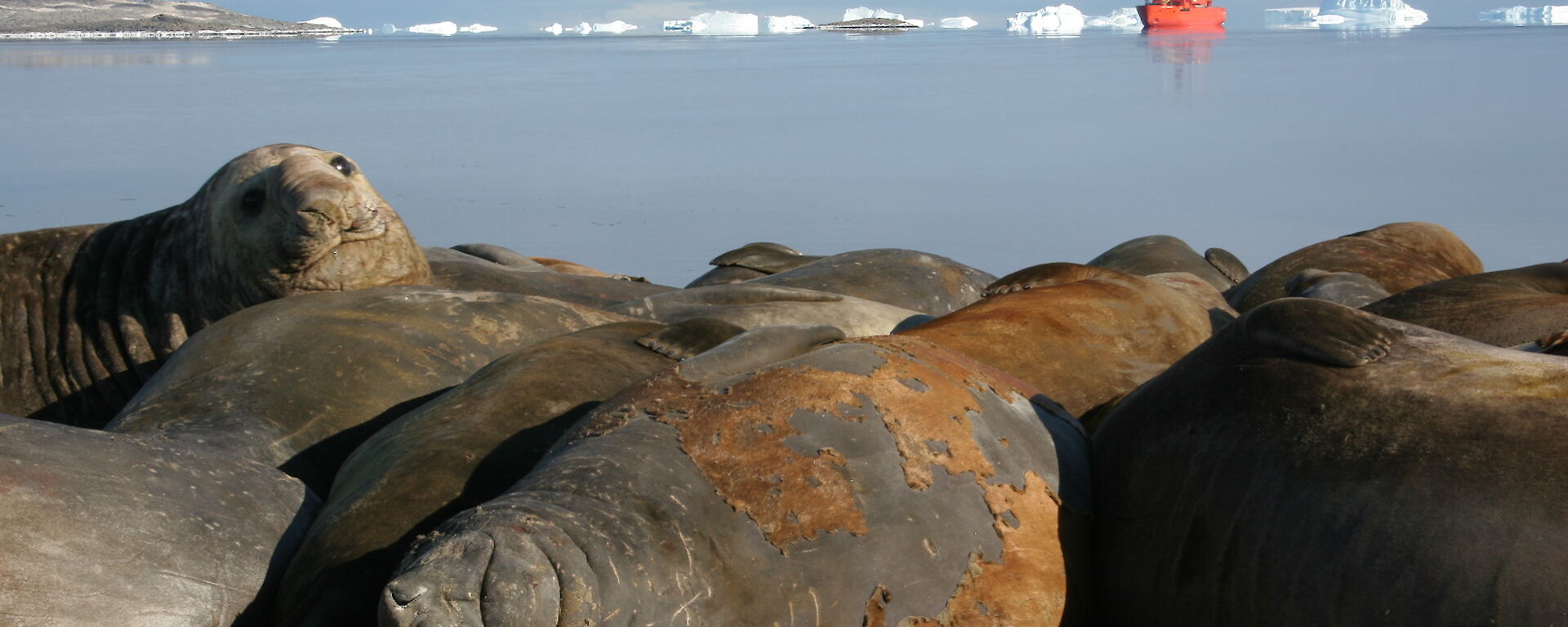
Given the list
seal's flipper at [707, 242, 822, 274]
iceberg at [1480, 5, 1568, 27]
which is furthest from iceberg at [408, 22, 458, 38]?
seal's flipper at [707, 242, 822, 274]

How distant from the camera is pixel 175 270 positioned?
16.1ft

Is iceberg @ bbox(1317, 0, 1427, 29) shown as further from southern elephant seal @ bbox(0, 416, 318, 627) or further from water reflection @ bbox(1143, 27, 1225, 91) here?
southern elephant seal @ bbox(0, 416, 318, 627)

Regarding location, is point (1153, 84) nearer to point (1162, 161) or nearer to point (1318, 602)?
point (1162, 161)

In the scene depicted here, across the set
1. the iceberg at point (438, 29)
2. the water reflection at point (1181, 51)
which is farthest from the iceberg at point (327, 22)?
the water reflection at point (1181, 51)

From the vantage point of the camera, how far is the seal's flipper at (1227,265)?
6.49 m

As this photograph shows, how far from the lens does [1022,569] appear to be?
6.95ft

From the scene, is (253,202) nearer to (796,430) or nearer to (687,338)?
(687,338)

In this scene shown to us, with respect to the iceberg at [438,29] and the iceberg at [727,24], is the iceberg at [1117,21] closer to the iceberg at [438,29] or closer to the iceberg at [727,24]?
the iceberg at [727,24]

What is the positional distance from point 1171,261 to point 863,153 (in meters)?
7.67

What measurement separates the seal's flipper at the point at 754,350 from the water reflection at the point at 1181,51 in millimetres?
20388

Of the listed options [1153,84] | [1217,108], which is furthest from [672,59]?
[1217,108]

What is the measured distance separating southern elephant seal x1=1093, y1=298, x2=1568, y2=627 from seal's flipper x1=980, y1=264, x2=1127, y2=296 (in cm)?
149

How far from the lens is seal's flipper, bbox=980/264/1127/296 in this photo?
3975 millimetres

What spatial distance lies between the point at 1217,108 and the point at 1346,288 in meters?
14.0
